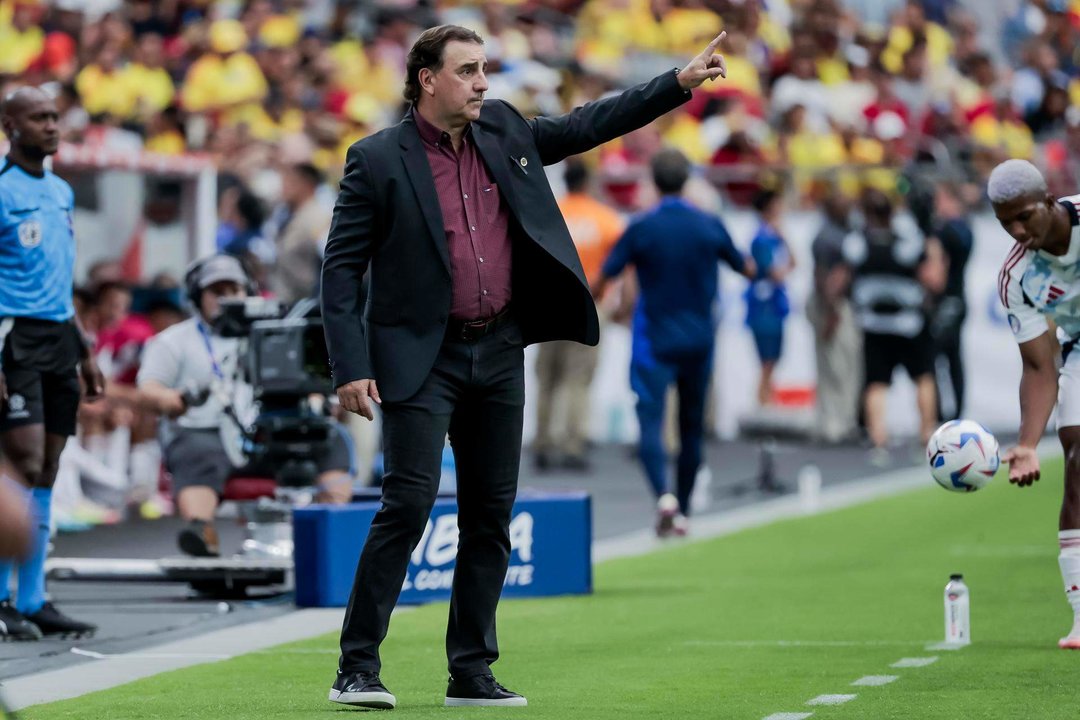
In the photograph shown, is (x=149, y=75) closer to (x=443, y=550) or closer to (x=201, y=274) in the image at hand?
(x=201, y=274)

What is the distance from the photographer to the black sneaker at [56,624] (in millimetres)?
9492

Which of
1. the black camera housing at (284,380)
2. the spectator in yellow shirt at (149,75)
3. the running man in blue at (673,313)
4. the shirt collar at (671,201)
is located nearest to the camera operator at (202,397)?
the black camera housing at (284,380)

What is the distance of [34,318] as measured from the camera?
9.17 m

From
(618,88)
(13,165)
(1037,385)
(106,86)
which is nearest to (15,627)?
(13,165)

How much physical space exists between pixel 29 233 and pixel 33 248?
67 mm

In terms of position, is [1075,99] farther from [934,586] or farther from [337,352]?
[337,352]

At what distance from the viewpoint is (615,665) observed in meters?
8.49

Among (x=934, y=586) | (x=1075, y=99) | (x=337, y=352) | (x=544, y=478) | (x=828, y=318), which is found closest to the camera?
(x=337, y=352)

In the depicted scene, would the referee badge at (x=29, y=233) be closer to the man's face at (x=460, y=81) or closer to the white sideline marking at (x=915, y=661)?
the man's face at (x=460, y=81)

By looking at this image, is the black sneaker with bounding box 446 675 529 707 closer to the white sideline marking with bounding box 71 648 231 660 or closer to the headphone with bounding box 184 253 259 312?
the white sideline marking with bounding box 71 648 231 660

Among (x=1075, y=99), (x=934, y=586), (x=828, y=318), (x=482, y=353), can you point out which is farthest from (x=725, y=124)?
(x=482, y=353)

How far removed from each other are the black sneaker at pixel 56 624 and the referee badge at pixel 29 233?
1.62 m

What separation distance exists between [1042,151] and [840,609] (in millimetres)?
14235

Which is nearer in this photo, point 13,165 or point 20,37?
point 13,165
